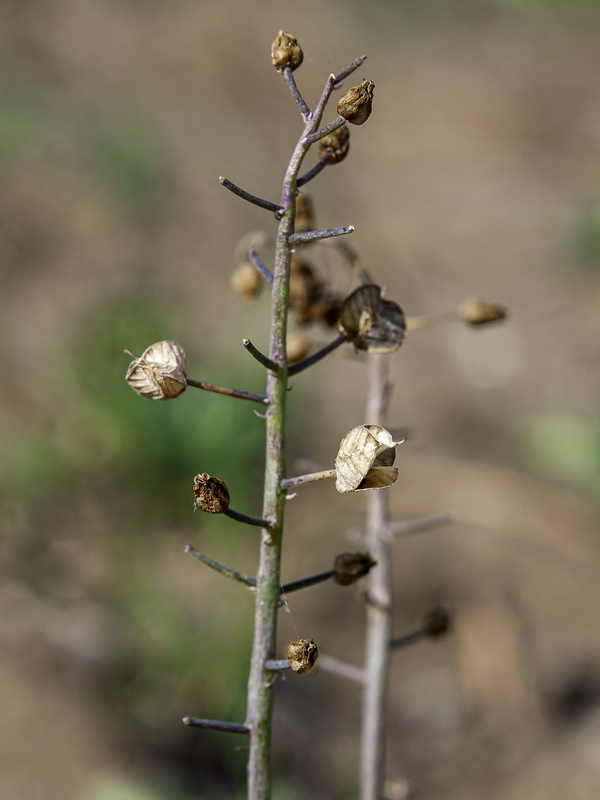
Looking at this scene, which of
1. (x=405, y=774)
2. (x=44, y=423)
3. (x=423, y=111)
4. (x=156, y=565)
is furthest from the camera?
(x=423, y=111)

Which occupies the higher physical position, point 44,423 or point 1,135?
point 1,135

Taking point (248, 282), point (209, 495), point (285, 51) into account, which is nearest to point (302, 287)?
point (248, 282)

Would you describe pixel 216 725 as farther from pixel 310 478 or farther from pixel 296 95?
pixel 296 95

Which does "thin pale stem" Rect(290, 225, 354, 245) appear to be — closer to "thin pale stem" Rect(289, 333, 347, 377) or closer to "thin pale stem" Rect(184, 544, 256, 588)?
"thin pale stem" Rect(289, 333, 347, 377)

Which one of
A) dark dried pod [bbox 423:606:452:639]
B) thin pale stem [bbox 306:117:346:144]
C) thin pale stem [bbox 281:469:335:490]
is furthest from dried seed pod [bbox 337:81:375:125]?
dark dried pod [bbox 423:606:452:639]

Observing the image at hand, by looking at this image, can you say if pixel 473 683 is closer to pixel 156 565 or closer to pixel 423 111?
pixel 156 565

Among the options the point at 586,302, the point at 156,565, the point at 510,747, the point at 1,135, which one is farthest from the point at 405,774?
the point at 1,135

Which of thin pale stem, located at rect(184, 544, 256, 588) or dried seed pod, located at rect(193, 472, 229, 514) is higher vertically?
dried seed pod, located at rect(193, 472, 229, 514)
